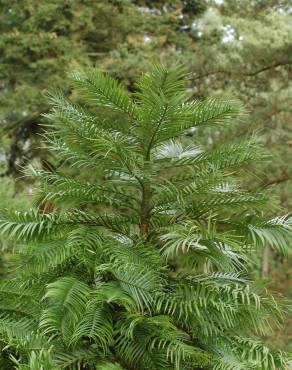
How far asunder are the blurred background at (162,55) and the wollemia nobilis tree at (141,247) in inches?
224

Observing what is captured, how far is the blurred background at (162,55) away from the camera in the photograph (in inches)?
329

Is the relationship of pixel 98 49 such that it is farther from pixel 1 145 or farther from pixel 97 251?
pixel 97 251

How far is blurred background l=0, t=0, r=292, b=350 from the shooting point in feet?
27.4

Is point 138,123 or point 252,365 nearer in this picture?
point 252,365

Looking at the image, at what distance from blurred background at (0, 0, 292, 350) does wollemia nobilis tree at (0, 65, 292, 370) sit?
568 cm

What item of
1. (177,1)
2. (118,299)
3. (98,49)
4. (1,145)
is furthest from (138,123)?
(177,1)

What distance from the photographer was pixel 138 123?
2.00 m

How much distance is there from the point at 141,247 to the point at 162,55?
24.9 ft

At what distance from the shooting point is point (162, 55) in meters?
9.16

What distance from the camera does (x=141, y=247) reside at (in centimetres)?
198

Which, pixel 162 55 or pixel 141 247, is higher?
pixel 141 247

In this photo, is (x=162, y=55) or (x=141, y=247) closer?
(x=141, y=247)

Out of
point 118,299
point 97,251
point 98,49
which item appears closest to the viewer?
point 118,299

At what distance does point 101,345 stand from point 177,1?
11.3 metres
